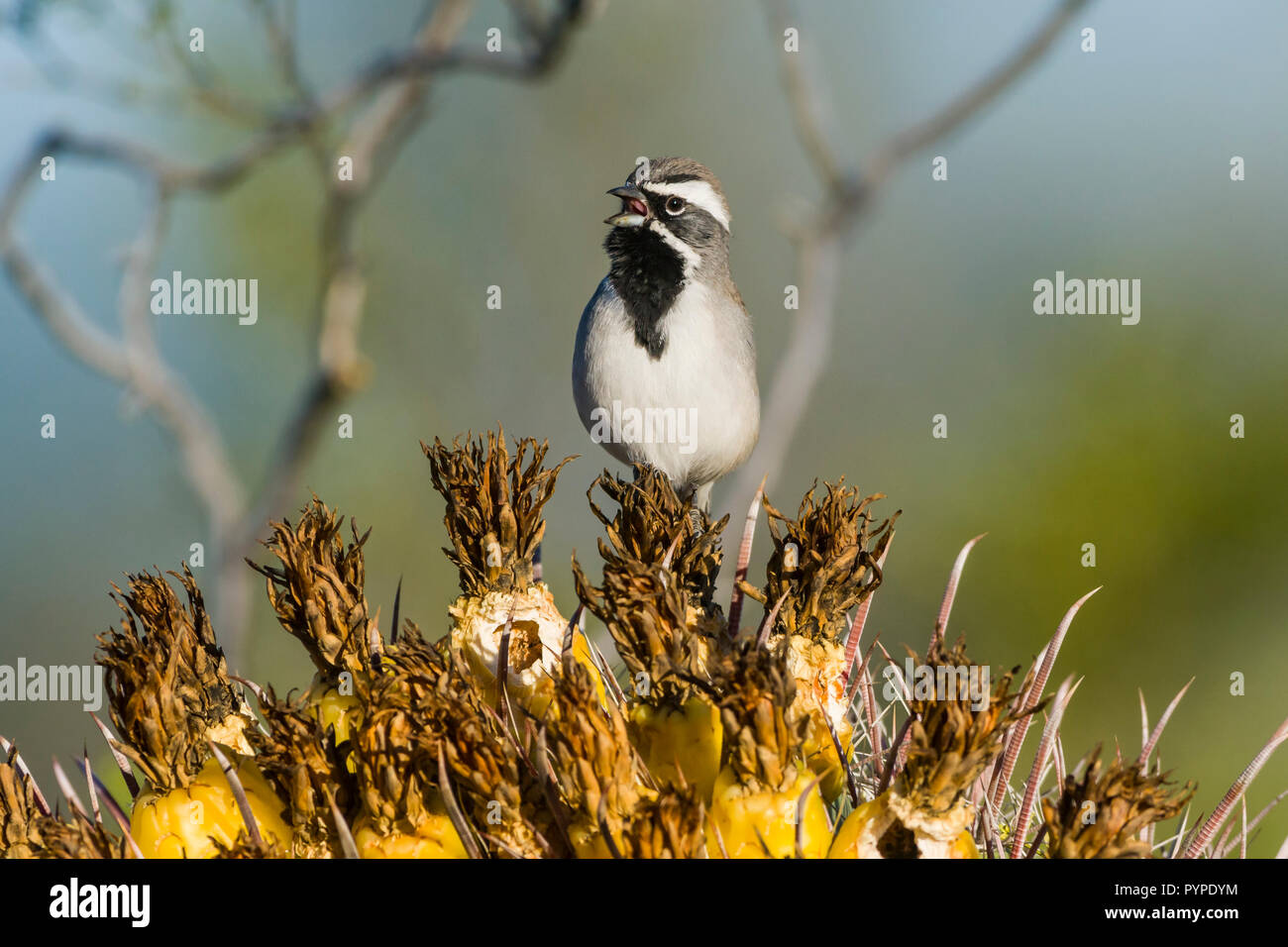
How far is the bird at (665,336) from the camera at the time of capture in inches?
129

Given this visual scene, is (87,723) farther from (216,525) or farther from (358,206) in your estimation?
(358,206)

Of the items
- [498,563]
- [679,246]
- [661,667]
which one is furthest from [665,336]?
[661,667]

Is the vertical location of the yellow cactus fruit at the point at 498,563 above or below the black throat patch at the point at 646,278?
below

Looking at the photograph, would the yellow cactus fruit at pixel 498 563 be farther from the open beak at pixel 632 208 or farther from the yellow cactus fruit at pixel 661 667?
the open beak at pixel 632 208

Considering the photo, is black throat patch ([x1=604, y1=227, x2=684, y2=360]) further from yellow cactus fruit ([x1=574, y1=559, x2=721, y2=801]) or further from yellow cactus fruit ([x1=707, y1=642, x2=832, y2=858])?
yellow cactus fruit ([x1=707, y1=642, x2=832, y2=858])

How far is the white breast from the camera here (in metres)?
3.28

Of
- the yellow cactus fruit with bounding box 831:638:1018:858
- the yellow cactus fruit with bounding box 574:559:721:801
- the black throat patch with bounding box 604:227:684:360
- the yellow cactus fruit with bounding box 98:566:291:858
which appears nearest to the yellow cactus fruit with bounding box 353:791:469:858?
the yellow cactus fruit with bounding box 98:566:291:858

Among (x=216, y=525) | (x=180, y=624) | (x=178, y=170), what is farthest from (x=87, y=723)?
(x=180, y=624)

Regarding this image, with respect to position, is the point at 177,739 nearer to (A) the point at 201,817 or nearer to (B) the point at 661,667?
(A) the point at 201,817

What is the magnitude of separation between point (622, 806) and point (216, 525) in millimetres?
7560

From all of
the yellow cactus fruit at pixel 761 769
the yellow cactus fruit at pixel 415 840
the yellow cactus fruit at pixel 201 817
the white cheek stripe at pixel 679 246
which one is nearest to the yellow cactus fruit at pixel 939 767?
the yellow cactus fruit at pixel 761 769

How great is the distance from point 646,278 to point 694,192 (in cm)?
30

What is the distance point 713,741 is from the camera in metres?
1.78

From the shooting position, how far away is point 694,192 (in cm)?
333
